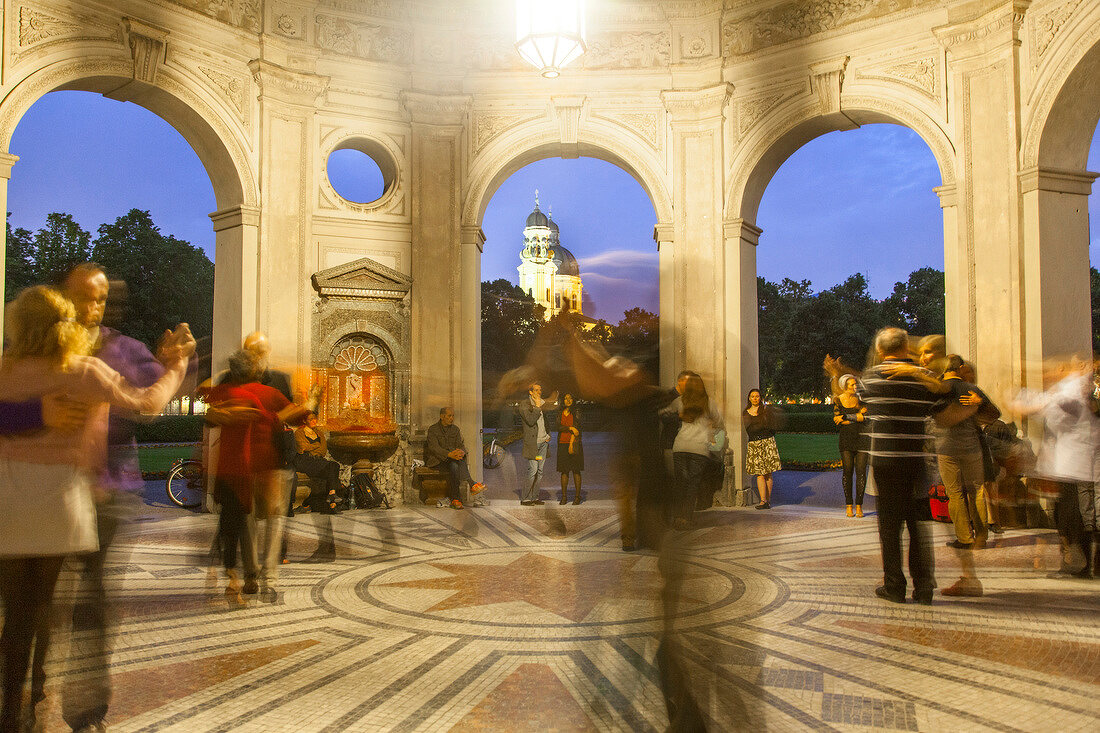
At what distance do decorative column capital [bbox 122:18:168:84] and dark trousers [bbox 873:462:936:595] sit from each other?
11593 mm

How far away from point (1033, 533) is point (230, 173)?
13046mm

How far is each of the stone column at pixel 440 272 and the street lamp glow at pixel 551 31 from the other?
4.39 m

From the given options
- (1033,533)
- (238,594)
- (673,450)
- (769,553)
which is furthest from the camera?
(1033,533)

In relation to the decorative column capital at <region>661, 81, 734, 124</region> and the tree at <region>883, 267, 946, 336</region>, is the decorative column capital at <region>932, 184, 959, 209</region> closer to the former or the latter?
the decorative column capital at <region>661, 81, 734, 124</region>

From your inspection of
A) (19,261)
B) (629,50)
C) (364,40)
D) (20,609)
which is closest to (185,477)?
(364,40)

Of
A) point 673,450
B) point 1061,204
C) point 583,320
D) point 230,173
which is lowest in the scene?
point 673,450

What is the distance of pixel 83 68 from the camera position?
11.1 metres

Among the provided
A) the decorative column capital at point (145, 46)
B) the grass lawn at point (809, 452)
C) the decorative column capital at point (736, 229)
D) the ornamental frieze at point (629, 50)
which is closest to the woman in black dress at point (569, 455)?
the decorative column capital at point (736, 229)

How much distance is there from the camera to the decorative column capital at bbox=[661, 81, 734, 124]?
43.5ft

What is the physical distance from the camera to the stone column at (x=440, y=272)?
44.6 ft

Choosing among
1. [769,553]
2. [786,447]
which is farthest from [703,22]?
[786,447]

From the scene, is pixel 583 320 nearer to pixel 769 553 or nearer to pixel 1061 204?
pixel 769 553

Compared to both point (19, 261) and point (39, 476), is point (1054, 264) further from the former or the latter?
point (19, 261)

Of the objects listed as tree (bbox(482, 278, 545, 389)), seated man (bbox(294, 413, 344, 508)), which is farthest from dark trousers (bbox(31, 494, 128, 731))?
tree (bbox(482, 278, 545, 389))
